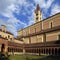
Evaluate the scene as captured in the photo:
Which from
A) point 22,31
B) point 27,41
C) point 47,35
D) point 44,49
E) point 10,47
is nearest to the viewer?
point 44,49

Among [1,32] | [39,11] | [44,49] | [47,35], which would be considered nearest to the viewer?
[44,49]

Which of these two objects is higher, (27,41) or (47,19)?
(47,19)

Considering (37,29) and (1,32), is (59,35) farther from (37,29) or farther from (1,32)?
(1,32)

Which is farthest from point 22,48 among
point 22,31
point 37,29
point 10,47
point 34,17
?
point 34,17

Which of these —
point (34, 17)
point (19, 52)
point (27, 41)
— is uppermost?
point (34, 17)

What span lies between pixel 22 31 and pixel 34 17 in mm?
15264

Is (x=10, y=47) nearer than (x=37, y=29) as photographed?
Yes

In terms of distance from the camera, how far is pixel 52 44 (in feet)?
143

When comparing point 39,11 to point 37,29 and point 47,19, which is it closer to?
point 37,29

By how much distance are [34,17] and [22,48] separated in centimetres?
3759

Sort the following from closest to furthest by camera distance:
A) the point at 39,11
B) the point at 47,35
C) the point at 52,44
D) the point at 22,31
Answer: the point at 52,44 → the point at 47,35 → the point at 22,31 → the point at 39,11

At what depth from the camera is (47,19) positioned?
59312 mm

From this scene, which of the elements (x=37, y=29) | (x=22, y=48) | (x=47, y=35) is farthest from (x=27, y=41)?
(x=47, y=35)

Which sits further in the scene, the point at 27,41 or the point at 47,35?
the point at 27,41
